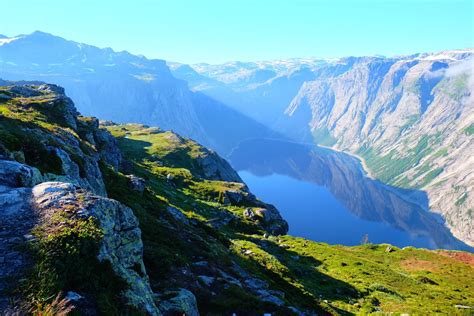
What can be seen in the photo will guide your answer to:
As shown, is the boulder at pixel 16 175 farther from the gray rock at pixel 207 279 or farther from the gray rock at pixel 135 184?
the gray rock at pixel 135 184

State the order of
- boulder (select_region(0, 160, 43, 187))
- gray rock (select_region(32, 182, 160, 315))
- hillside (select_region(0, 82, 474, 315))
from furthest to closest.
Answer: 1. boulder (select_region(0, 160, 43, 187))
2. gray rock (select_region(32, 182, 160, 315))
3. hillside (select_region(0, 82, 474, 315))

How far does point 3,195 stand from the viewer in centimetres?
1347

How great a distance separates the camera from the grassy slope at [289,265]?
24.3 metres

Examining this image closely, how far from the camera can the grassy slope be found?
24.3 m

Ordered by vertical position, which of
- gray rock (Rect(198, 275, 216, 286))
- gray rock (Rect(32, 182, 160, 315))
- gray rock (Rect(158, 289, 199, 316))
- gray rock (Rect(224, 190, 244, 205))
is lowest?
gray rock (Rect(224, 190, 244, 205))

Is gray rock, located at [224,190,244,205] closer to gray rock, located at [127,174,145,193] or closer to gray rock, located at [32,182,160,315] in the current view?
gray rock, located at [127,174,145,193]

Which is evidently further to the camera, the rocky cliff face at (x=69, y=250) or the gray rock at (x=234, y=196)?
the gray rock at (x=234, y=196)

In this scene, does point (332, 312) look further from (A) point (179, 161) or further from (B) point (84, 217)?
(A) point (179, 161)

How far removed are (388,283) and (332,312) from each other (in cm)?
3046

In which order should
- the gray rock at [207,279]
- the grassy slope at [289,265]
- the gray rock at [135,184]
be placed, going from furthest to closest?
the gray rock at [135,184] < the grassy slope at [289,265] < the gray rock at [207,279]

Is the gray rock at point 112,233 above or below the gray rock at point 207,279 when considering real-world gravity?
above

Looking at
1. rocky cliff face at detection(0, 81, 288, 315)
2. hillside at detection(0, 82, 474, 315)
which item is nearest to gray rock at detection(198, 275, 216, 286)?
hillside at detection(0, 82, 474, 315)

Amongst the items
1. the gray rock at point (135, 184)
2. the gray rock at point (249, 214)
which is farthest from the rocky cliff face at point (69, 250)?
the gray rock at point (249, 214)

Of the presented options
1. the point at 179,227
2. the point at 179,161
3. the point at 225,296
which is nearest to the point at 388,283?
the point at 179,227
